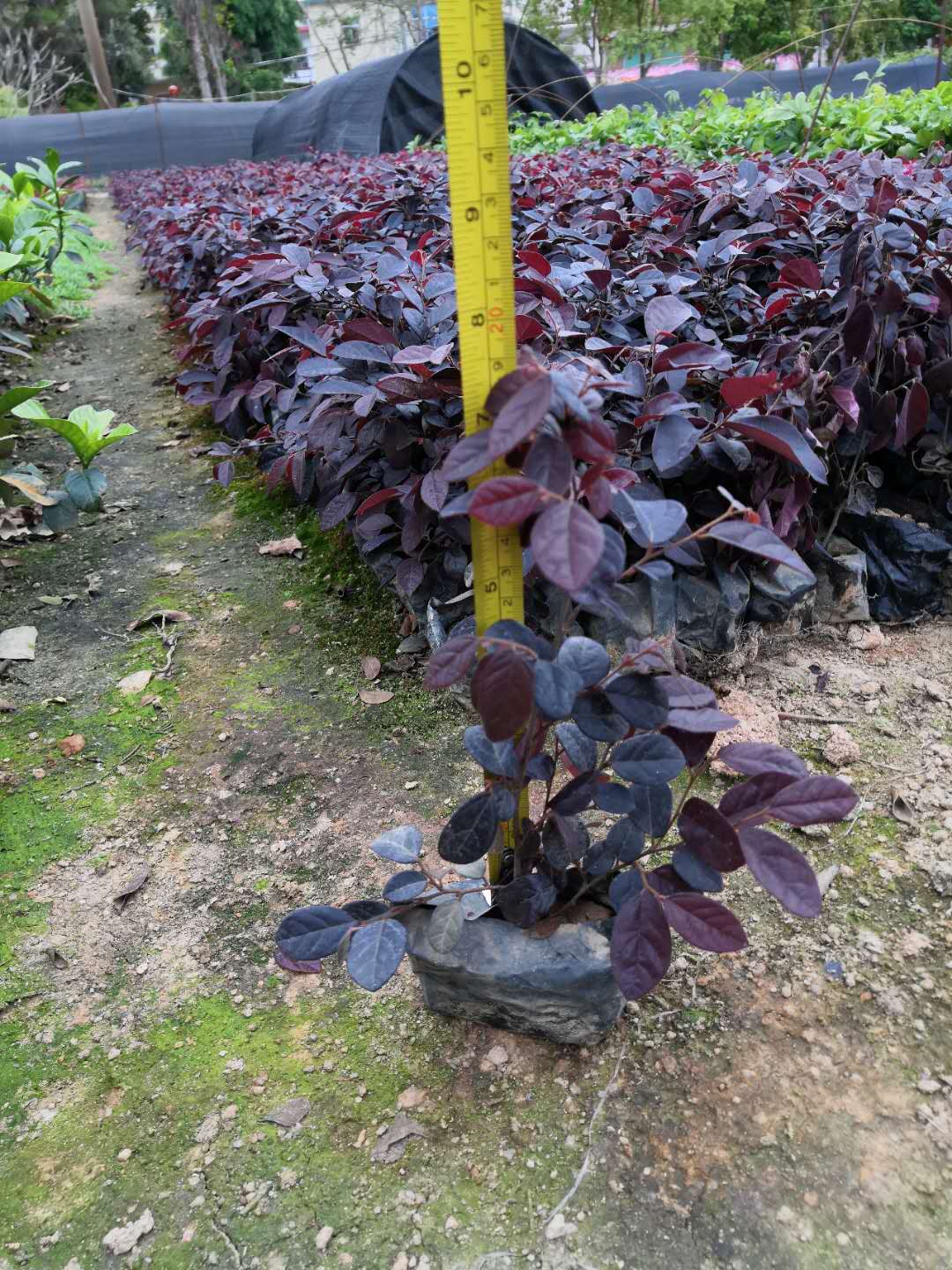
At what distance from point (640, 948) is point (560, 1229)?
0.37m

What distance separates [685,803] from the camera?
3.43ft

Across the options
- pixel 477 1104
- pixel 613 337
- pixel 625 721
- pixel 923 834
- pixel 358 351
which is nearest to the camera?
pixel 625 721

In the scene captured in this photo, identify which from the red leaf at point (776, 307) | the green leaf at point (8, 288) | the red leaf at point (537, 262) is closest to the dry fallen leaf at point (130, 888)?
the red leaf at point (537, 262)

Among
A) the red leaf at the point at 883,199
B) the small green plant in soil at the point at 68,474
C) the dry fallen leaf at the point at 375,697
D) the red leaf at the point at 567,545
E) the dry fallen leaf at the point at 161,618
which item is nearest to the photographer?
the red leaf at the point at 567,545

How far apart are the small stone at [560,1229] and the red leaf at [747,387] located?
1295 mm

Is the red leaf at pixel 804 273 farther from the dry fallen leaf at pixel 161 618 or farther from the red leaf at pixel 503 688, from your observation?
the dry fallen leaf at pixel 161 618

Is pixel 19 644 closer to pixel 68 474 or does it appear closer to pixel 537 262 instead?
pixel 68 474

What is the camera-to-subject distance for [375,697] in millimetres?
2041

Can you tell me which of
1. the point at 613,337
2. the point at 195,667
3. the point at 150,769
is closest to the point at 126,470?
the point at 195,667

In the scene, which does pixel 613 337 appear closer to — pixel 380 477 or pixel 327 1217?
pixel 380 477

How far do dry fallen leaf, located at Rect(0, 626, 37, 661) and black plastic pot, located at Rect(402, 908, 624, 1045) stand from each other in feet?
4.98

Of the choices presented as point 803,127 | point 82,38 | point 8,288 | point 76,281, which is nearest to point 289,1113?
point 8,288

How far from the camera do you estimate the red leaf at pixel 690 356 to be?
5.37 feet

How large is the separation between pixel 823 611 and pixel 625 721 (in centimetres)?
134
